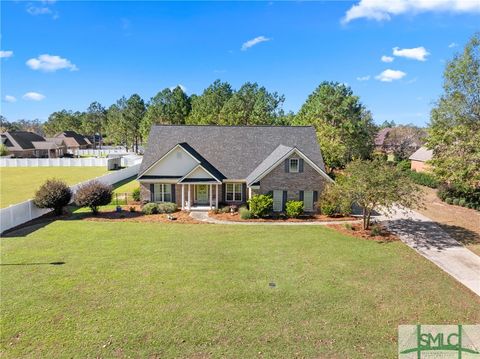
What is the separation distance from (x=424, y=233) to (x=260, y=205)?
38.6 feet

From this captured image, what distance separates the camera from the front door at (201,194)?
28.8m

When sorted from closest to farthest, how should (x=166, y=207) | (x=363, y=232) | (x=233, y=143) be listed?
(x=363, y=232), (x=166, y=207), (x=233, y=143)

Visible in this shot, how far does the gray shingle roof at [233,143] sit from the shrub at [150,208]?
12.0 ft

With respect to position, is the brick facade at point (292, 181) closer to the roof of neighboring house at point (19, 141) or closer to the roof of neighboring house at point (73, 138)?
the roof of neighboring house at point (19, 141)

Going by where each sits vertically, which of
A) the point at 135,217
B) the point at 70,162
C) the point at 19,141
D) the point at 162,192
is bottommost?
the point at 135,217

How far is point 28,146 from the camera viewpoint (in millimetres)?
75625

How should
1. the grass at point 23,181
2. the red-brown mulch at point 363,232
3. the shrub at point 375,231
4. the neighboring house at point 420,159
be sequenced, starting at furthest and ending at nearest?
1. the neighboring house at point 420,159
2. the grass at point 23,181
3. the shrub at point 375,231
4. the red-brown mulch at point 363,232

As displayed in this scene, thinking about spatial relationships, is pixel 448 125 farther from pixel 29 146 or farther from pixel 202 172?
pixel 29 146

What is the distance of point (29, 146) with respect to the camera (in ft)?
249

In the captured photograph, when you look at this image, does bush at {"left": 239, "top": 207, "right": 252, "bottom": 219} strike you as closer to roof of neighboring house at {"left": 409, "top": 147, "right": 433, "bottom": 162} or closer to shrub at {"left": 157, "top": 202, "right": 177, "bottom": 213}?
shrub at {"left": 157, "top": 202, "right": 177, "bottom": 213}

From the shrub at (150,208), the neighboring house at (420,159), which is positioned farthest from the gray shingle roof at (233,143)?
the neighboring house at (420,159)

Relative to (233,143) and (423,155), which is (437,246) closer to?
(233,143)

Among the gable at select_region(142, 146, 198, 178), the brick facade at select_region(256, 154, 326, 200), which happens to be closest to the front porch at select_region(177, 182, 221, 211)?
the gable at select_region(142, 146, 198, 178)

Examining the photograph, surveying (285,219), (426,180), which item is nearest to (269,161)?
(285,219)
